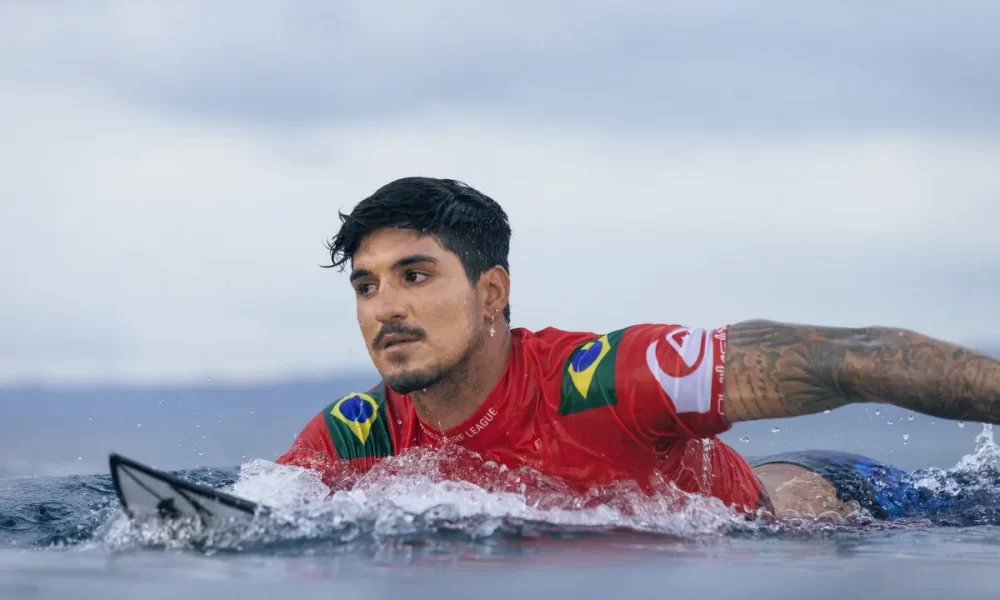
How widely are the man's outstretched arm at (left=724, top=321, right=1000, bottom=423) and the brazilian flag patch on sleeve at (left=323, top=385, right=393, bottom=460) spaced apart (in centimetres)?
236

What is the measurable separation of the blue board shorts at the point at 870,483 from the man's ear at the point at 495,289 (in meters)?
2.77

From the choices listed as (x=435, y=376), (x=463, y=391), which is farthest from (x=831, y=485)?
(x=435, y=376)

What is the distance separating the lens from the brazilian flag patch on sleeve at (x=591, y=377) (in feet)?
22.6

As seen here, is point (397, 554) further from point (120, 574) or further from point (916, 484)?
point (916, 484)

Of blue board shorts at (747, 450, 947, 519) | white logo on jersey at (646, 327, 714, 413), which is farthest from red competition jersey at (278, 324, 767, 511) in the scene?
blue board shorts at (747, 450, 947, 519)

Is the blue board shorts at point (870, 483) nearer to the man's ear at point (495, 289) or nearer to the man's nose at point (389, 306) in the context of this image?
the man's ear at point (495, 289)

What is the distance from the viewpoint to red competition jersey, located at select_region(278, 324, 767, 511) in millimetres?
6695

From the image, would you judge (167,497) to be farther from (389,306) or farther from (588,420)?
(588,420)

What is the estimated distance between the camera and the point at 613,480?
7027 mm

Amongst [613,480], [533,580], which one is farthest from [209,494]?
[613,480]

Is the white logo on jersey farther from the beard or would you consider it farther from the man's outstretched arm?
the beard

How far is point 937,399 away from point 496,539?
233 centimetres

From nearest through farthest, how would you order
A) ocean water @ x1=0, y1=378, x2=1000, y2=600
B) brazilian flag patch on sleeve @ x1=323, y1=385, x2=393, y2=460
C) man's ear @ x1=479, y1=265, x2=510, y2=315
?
1. ocean water @ x1=0, y1=378, x2=1000, y2=600
2. man's ear @ x1=479, y1=265, x2=510, y2=315
3. brazilian flag patch on sleeve @ x1=323, y1=385, x2=393, y2=460

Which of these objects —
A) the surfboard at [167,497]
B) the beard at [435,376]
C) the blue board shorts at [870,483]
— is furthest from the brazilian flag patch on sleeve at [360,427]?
the blue board shorts at [870,483]
